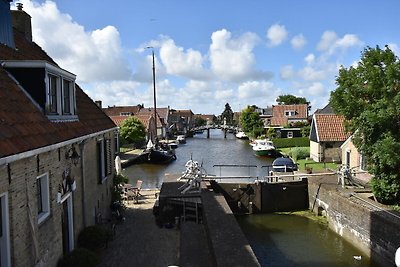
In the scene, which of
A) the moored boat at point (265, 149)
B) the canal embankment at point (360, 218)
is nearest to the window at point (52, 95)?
the canal embankment at point (360, 218)

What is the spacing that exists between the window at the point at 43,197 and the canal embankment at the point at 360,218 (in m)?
10.8

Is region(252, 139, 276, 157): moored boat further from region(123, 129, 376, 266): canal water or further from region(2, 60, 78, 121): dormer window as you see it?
region(2, 60, 78, 121): dormer window

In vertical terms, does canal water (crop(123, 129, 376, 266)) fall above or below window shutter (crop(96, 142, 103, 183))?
below

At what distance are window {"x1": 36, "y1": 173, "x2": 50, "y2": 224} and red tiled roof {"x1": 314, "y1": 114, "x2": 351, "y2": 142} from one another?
31405 mm

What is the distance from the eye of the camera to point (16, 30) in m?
13.0

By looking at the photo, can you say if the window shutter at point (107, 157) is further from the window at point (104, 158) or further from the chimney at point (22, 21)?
the chimney at point (22, 21)

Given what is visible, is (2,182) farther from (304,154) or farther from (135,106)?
(135,106)

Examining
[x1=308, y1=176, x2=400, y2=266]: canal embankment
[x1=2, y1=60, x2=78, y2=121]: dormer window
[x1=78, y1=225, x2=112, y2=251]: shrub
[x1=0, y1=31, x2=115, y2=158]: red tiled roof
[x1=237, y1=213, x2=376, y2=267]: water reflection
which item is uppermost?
[x1=2, y1=60, x2=78, y2=121]: dormer window

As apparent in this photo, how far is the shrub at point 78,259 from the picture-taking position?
8.83m

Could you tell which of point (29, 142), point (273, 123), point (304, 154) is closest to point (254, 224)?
point (29, 142)

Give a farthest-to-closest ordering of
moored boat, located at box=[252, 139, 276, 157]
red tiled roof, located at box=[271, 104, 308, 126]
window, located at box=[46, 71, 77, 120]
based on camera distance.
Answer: red tiled roof, located at box=[271, 104, 308, 126] < moored boat, located at box=[252, 139, 276, 157] < window, located at box=[46, 71, 77, 120]

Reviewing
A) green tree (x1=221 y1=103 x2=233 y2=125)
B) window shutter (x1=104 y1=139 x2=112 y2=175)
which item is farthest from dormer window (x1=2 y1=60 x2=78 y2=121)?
green tree (x1=221 y1=103 x2=233 y2=125)

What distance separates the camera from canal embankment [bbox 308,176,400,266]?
540 inches

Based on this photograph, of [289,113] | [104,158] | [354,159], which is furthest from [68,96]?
[289,113]
